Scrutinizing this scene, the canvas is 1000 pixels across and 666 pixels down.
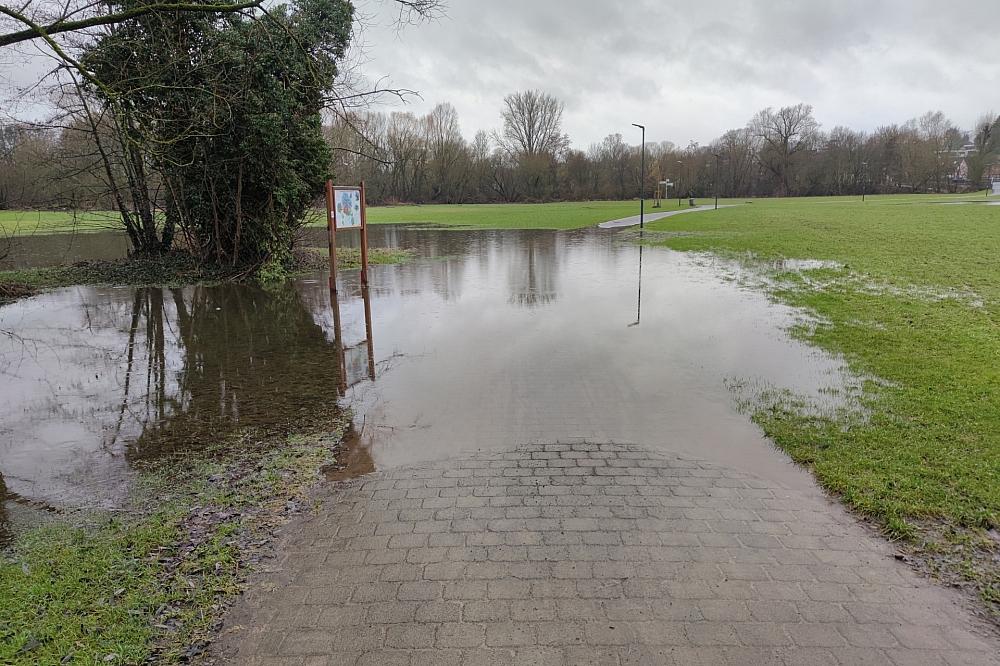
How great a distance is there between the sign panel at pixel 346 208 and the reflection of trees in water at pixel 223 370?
2.07m

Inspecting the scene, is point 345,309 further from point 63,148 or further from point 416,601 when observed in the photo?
point 63,148

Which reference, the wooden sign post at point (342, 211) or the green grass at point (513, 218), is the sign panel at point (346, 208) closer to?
the wooden sign post at point (342, 211)

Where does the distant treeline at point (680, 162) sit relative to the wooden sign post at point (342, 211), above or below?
above

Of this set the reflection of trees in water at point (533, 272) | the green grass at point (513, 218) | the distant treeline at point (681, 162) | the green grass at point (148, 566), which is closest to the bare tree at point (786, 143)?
the distant treeline at point (681, 162)

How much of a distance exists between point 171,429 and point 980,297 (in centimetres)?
Answer: 1286

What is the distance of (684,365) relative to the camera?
24.0ft

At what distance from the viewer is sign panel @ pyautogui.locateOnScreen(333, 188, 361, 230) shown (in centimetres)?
1247

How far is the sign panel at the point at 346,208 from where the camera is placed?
12.5m

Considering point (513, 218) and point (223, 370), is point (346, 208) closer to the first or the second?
point (223, 370)

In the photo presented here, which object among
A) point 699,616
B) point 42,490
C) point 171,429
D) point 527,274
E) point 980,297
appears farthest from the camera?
point 527,274

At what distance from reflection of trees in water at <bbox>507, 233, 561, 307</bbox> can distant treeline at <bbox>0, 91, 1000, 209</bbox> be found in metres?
49.5

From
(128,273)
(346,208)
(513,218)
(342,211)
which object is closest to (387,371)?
(342,211)

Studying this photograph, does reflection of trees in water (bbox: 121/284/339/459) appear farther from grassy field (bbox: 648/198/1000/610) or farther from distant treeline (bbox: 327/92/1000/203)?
distant treeline (bbox: 327/92/1000/203)

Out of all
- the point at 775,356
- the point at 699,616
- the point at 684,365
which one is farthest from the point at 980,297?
the point at 699,616
